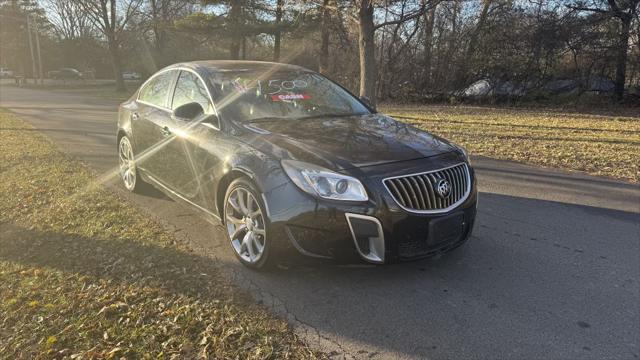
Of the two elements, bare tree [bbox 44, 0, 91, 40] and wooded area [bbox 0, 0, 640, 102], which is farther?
bare tree [bbox 44, 0, 91, 40]

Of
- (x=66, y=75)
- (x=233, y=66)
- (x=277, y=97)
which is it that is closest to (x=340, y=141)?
(x=277, y=97)

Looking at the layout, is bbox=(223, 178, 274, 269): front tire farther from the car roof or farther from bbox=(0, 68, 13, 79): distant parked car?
bbox=(0, 68, 13, 79): distant parked car

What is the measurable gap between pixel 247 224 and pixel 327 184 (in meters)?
0.84

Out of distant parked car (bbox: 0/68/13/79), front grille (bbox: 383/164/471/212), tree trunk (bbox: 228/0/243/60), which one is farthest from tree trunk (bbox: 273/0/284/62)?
distant parked car (bbox: 0/68/13/79)

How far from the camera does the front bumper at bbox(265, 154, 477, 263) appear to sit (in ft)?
10.8

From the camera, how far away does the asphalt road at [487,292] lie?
294 centimetres

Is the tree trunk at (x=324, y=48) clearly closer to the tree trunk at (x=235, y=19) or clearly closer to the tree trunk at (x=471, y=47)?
the tree trunk at (x=235, y=19)

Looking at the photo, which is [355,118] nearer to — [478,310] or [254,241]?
[254,241]

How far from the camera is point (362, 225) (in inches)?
130

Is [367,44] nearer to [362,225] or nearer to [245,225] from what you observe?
[245,225]

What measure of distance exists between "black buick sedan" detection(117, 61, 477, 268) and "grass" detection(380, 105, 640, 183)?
455 cm

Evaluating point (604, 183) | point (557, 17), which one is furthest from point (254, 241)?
point (557, 17)

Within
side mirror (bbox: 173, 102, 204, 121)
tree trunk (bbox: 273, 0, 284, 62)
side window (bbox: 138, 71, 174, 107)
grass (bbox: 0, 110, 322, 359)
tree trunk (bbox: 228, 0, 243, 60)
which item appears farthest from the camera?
tree trunk (bbox: 273, 0, 284, 62)

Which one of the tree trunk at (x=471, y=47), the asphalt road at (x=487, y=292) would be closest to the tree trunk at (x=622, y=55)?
the tree trunk at (x=471, y=47)
